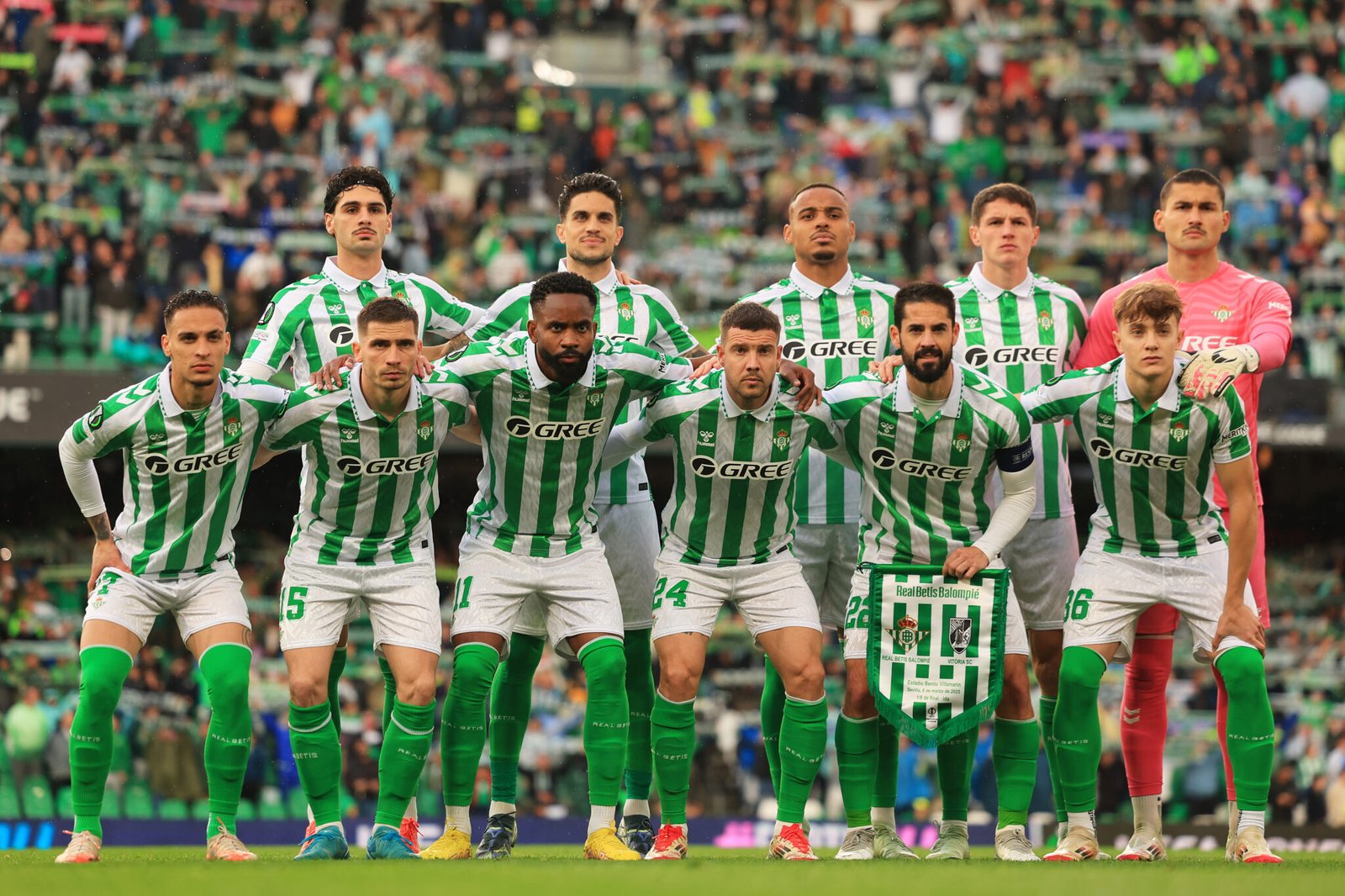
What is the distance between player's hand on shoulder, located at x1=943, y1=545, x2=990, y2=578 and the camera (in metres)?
7.25

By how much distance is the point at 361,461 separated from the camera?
729cm

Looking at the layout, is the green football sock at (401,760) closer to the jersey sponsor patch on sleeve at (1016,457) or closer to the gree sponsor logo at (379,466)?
the gree sponsor logo at (379,466)

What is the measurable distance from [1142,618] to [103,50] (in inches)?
610

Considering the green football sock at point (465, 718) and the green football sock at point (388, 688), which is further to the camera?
the green football sock at point (388, 688)

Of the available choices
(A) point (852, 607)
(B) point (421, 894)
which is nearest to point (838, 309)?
(A) point (852, 607)

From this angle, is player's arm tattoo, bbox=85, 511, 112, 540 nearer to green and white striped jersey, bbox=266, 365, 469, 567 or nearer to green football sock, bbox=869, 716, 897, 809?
green and white striped jersey, bbox=266, 365, 469, 567

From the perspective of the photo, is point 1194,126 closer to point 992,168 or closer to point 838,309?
point 992,168

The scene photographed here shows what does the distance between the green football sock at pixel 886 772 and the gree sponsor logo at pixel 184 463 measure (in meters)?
3.14

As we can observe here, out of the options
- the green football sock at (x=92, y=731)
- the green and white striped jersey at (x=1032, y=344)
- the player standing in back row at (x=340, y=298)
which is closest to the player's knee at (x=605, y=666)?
the player standing in back row at (x=340, y=298)

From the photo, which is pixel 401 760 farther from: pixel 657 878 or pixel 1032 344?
pixel 1032 344

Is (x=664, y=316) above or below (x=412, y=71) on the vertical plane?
below

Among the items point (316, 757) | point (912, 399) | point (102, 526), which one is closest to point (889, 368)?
point (912, 399)

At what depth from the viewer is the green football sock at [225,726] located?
277 inches

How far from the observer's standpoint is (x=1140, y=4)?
22391 mm
